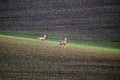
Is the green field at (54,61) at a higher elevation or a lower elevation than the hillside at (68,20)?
lower

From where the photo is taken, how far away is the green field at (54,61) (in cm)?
196

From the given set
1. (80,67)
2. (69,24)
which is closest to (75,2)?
(69,24)

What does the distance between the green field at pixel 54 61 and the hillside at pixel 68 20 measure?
0.07 m

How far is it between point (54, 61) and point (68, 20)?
0.38 m

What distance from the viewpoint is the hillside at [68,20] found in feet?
6.61

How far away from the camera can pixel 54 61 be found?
200 centimetres

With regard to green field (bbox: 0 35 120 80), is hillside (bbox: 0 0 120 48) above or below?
above

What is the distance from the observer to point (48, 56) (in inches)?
79.4

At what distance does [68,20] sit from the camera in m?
2.05

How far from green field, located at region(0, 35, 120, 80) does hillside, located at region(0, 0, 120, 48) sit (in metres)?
0.07

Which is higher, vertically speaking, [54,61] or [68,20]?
[68,20]

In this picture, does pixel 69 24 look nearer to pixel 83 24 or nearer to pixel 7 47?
pixel 83 24

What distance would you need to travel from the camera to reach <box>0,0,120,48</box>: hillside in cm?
202

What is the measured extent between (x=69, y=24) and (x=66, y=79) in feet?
1.57
